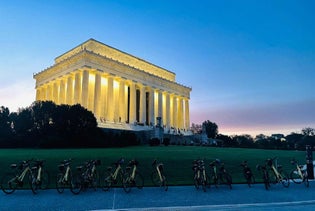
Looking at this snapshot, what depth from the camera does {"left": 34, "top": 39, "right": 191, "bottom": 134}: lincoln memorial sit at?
61531 millimetres

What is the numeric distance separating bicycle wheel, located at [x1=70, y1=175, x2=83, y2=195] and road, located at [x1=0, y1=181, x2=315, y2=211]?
23cm

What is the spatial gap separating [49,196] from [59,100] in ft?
204

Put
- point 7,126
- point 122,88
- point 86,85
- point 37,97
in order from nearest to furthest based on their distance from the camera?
point 7,126, point 86,85, point 122,88, point 37,97

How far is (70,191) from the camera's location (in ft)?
39.5

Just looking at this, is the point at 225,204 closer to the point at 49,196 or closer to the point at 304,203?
the point at 304,203

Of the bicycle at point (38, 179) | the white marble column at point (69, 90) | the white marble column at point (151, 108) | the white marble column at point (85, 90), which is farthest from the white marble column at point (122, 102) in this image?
the bicycle at point (38, 179)

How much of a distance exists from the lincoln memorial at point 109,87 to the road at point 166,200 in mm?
47823

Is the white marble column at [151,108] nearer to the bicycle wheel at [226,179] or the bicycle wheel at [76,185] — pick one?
the bicycle wheel at [226,179]

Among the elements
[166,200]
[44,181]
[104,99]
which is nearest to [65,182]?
[44,181]

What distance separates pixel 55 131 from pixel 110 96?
2473 cm

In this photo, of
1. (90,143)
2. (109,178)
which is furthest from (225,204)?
(90,143)

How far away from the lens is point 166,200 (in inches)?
408

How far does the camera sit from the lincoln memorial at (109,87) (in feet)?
202

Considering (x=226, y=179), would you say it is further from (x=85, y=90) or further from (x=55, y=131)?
(x=85, y=90)
